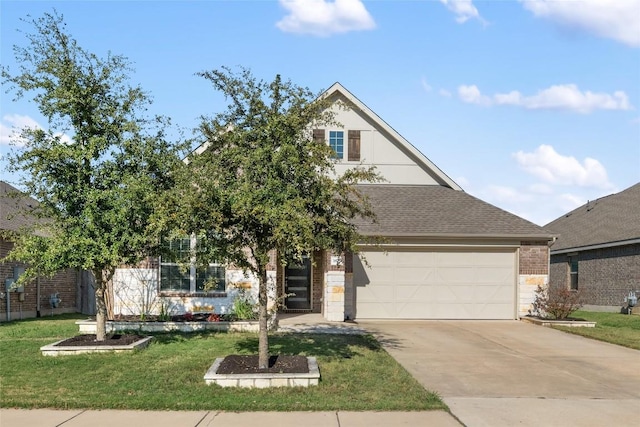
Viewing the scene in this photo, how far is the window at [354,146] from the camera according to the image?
20391 millimetres

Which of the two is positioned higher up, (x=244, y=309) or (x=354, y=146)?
(x=354, y=146)

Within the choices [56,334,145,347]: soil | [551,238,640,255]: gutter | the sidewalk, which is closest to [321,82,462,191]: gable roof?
[551,238,640,255]: gutter

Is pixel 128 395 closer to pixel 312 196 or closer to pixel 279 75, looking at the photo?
pixel 312 196

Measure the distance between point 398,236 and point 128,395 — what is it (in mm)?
11170

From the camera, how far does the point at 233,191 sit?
8.79m

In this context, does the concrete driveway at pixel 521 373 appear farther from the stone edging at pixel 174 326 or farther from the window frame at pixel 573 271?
the window frame at pixel 573 271

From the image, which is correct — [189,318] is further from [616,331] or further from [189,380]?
[616,331]

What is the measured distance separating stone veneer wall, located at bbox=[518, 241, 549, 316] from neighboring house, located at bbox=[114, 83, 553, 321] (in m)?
0.03

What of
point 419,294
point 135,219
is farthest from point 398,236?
point 135,219

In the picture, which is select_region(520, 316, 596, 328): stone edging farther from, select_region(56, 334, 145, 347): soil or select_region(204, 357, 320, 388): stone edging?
select_region(56, 334, 145, 347): soil

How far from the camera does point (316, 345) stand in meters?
12.3

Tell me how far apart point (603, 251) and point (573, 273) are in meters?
3.14

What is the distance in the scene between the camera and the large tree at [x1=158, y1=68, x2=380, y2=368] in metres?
8.67

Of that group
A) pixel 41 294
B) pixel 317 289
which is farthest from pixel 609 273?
pixel 41 294
